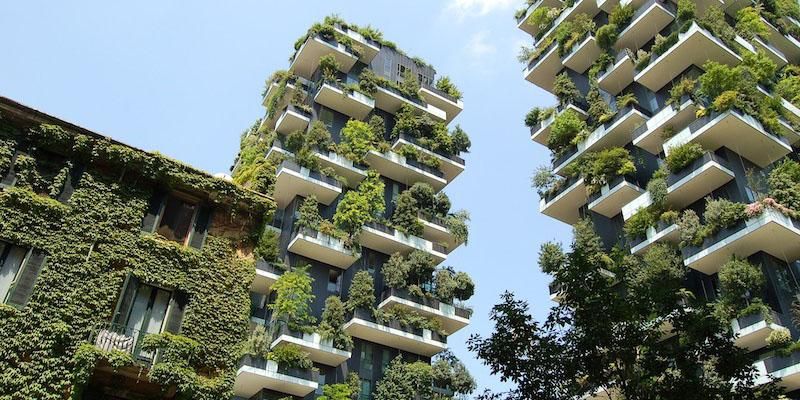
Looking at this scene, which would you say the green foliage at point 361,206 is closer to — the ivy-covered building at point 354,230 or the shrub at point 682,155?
the ivy-covered building at point 354,230

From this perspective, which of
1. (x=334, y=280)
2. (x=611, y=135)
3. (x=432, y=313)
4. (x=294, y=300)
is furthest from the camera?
(x=334, y=280)

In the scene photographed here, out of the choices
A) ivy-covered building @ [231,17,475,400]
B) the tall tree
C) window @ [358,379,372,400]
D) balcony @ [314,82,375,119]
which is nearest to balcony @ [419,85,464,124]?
ivy-covered building @ [231,17,475,400]

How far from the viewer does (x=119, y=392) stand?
59.7ft

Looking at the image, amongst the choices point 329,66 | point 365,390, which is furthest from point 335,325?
point 329,66

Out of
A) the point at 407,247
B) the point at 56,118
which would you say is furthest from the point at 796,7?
the point at 56,118

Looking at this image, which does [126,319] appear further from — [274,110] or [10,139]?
[274,110]

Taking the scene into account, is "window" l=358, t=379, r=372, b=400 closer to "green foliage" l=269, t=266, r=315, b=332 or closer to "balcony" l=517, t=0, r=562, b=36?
"green foliage" l=269, t=266, r=315, b=332

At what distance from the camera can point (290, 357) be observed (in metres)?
32.8

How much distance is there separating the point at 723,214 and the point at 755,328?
536 centimetres

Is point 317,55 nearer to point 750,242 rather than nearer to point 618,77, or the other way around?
point 618,77

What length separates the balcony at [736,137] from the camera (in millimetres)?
32719

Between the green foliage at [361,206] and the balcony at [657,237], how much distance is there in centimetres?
1515

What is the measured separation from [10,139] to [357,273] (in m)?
22.0

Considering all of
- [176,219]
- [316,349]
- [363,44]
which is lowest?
[316,349]
